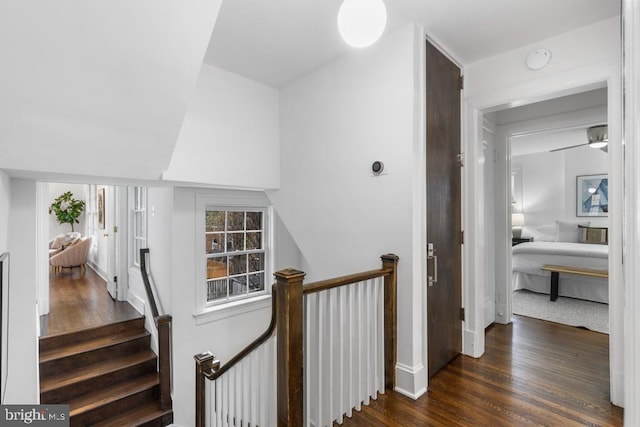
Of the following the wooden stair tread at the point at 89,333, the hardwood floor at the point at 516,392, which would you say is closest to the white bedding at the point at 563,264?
the hardwood floor at the point at 516,392

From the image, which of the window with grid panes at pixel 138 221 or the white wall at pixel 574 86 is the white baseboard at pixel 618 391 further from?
the window with grid panes at pixel 138 221

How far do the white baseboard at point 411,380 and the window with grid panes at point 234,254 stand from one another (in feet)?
8.84

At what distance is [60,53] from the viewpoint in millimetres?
1408

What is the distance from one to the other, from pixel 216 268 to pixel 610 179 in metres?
4.13

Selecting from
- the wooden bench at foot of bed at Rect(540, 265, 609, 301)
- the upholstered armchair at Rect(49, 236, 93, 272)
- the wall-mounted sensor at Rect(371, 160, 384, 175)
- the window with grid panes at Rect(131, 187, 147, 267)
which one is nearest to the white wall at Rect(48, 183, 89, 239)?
the upholstered armchair at Rect(49, 236, 93, 272)

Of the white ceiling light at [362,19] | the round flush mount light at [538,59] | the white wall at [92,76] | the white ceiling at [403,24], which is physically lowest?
the white wall at [92,76]

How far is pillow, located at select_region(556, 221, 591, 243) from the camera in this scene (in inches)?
238

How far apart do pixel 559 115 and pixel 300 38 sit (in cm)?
274

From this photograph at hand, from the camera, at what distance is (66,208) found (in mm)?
8555

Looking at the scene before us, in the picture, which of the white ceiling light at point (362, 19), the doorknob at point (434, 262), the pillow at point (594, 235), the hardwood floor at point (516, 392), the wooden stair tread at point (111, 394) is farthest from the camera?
the pillow at point (594, 235)

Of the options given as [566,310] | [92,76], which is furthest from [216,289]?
[566,310]

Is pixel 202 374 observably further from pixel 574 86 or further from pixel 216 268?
→ pixel 574 86

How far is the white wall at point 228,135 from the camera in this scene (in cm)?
285

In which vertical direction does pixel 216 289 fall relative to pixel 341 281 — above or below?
below
